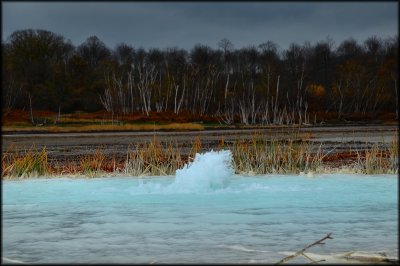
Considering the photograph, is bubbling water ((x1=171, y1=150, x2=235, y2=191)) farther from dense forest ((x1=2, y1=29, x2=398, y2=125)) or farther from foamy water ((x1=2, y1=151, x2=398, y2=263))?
dense forest ((x1=2, y1=29, x2=398, y2=125))

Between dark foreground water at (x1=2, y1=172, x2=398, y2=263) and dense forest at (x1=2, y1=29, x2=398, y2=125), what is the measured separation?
37342mm

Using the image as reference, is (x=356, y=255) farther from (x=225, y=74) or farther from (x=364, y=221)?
(x=225, y=74)

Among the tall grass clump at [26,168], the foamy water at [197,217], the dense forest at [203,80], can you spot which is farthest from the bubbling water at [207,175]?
the dense forest at [203,80]

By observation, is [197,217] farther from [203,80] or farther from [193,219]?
[203,80]

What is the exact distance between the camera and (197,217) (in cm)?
857

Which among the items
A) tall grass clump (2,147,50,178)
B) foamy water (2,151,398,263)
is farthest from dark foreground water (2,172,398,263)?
tall grass clump (2,147,50,178)

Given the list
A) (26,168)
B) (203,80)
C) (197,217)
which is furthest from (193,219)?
(203,80)

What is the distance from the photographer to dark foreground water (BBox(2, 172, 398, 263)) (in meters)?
6.33

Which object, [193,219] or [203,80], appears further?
[203,80]

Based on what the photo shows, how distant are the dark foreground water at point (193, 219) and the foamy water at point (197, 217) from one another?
1 centimetres

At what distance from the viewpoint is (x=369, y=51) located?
85.9 m

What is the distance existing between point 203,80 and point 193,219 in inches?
2448

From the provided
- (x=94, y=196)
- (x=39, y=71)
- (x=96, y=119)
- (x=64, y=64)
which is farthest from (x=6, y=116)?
(x=94, y=196)

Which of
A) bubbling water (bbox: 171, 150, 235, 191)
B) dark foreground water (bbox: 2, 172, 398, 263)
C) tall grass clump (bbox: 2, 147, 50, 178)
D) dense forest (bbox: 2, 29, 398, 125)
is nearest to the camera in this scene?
dark foreground water (bbox: 2, 172, 398, 263)
